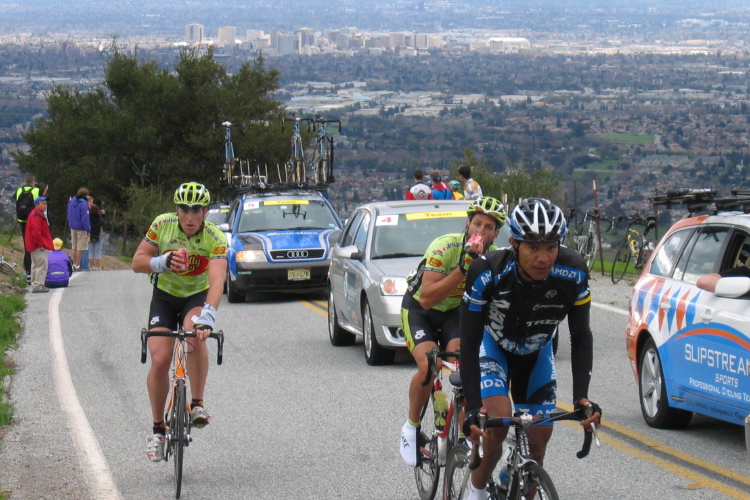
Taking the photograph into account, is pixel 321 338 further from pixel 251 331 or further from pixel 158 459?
pixel 158 459

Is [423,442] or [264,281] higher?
[423,442]

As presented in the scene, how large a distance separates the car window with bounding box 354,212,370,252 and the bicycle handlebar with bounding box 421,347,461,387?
6.54 meters

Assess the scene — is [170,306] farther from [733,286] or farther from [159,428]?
[733,286]

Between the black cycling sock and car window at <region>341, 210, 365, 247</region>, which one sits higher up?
car window at <region>341, 210, 365, 247</region>

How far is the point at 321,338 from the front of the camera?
48.3ft

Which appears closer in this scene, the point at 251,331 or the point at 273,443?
the point at 273,443

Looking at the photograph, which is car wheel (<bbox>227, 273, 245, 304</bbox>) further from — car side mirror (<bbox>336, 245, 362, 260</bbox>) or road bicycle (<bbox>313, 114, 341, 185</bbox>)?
road bicycle (<bbox>313, 114, 341, 185</bbox>)

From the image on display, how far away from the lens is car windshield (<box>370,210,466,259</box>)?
12883 millimetres

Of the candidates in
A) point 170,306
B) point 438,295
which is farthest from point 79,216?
point 438,295

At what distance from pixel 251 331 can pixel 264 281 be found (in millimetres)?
3429

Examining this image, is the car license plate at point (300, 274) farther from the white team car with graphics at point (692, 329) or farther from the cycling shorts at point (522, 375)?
the cycling shorts at point (522, 375)

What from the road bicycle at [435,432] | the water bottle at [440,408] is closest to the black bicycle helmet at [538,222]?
the road bicycle at [435,432]

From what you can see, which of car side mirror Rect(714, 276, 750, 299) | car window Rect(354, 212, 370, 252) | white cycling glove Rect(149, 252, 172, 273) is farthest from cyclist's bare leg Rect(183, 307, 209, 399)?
car window Rect(354, 212, 370, 252)

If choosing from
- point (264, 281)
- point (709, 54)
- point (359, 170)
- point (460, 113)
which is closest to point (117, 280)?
point (264, 281)
